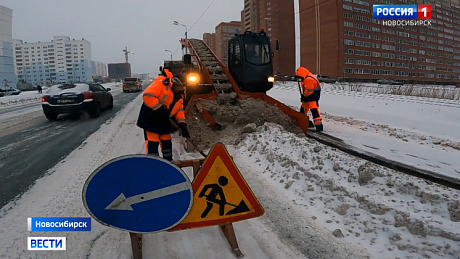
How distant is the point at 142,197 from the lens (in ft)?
8.02

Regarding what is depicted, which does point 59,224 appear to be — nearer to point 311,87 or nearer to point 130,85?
point 311,87

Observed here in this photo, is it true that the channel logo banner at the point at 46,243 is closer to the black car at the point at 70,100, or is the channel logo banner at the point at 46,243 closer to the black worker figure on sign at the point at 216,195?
the black worker figure on sign at the point at 216,195

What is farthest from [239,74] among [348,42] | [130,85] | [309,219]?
[348,42]

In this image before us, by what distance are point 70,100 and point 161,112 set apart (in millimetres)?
9061

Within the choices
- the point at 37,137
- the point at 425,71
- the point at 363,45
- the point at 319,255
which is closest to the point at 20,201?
the point at 319,255

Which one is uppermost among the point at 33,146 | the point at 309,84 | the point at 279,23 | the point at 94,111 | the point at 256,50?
the point at 279,23

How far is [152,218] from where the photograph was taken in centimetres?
250

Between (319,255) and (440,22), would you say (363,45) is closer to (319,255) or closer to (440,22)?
(440,22)

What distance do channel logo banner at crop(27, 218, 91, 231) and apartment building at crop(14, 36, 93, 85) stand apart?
5173 inches

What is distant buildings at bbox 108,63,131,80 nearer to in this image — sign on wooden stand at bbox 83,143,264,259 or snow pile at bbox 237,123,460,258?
snow pile at bbox 237,123,460,258

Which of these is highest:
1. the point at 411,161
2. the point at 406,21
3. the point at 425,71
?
the point at 406,21

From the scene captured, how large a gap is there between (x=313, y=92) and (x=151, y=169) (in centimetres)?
647

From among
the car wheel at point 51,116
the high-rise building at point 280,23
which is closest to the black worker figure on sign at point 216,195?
the car wheel at point 51,116

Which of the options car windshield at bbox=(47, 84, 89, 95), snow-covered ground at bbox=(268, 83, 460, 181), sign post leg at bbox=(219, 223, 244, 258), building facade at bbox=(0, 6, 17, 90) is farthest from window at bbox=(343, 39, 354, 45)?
sign post leg at bbox=(219, 223, 244, 258)
